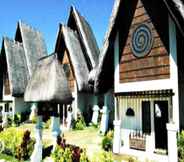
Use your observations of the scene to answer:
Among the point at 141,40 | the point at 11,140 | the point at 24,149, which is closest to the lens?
the point at 141,40

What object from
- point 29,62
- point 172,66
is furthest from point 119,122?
point 29,62

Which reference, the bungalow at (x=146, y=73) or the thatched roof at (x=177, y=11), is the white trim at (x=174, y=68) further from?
the thatched roof at (x=177, y=11)

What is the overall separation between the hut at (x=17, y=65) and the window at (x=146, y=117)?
17.9m

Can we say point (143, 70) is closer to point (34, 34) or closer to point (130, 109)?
point (130, 109)

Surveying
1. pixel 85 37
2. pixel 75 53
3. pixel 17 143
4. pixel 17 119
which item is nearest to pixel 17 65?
pixel 17 119

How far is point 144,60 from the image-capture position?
13047mm

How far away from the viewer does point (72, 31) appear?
1021 inches

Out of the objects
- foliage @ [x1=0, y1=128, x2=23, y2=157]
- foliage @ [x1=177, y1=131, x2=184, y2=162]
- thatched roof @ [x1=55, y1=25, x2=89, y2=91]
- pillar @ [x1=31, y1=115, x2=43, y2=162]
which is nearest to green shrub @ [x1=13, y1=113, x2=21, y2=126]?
thatched roof @ [x1=55, y1=25, x2=89, y2=91]

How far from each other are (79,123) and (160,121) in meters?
9.40

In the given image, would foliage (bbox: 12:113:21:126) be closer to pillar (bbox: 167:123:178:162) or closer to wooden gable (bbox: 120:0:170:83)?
wooden gable (bbox: 120:0:170:83)

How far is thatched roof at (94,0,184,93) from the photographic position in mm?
11133

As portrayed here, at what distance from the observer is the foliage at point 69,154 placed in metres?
10.4

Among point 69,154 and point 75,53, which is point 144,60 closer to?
point 69,154

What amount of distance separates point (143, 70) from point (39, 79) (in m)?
5.10
